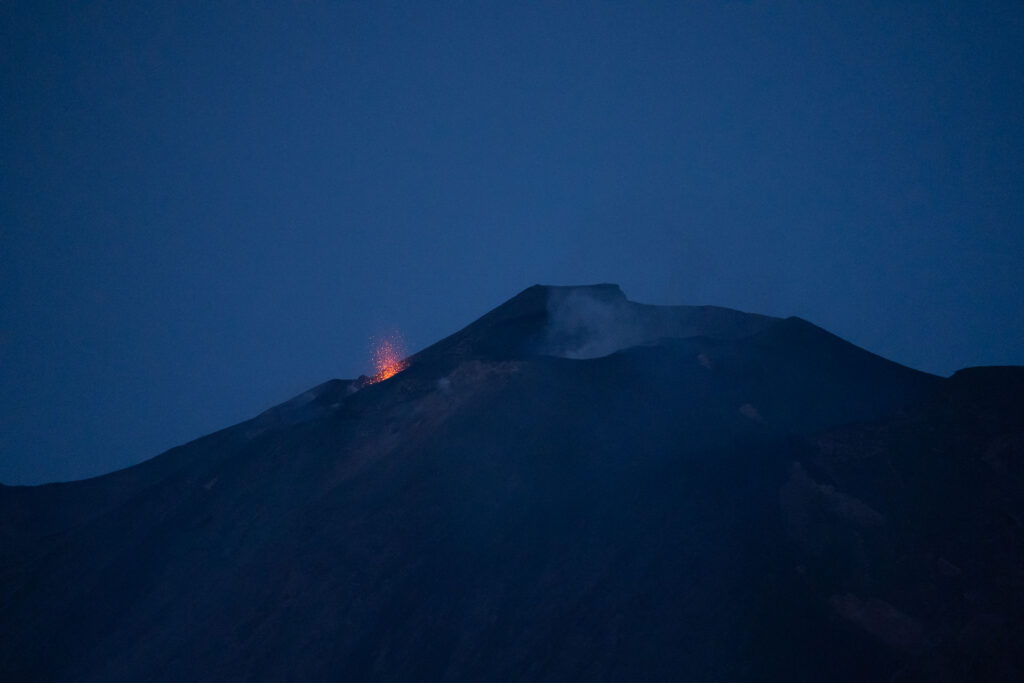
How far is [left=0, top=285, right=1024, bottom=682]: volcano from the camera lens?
1495 cm

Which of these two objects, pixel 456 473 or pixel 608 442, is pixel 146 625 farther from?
pixel 608 442

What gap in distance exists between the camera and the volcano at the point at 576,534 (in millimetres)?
14945

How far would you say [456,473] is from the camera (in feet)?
77.5

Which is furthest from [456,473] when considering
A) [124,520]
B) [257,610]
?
[124,520]

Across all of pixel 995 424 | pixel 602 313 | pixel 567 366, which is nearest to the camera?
pixel 995 424

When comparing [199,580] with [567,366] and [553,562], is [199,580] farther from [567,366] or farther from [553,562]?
[567,366]

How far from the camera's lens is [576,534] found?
64.8 ft

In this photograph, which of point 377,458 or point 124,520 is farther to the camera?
point 124,520

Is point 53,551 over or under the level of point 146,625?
over

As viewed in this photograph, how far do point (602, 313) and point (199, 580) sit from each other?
868 inches

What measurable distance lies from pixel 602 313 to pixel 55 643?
2687 centimetres

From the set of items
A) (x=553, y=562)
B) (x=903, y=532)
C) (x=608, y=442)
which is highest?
(x=608, y=442)

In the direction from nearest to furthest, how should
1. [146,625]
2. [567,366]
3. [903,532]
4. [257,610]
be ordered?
[903,532] → [257,610] → [146,625] → [567,366]

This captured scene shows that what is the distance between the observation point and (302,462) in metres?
27.3
